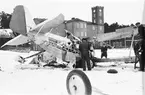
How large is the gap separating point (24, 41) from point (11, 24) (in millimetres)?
2255

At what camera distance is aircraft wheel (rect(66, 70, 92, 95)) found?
117 inches

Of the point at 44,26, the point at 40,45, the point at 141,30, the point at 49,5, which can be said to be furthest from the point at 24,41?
the point at 141,30

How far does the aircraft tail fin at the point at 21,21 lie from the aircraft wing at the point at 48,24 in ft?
1.09

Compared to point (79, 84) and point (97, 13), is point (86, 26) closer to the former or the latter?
point (97, 13)

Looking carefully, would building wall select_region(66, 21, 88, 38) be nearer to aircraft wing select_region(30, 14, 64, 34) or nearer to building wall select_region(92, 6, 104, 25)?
aircraft wing select_region(30, 14, 64, 34)

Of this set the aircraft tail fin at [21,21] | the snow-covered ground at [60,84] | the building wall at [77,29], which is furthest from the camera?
the building wall at [77,29]

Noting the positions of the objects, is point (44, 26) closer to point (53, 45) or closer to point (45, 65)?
point (53, 45)

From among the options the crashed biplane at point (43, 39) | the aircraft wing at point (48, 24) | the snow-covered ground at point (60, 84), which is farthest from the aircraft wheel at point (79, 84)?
the crashed biplane at point (43, 39)

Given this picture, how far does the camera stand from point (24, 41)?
35.9ft

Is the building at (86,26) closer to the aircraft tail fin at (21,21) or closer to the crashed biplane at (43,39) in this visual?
the crashed biplane at (43,39)

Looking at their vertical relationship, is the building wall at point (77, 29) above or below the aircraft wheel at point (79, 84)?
above

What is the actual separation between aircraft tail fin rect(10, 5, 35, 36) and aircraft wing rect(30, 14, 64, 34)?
33 cm

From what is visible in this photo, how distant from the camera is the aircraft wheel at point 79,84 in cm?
296

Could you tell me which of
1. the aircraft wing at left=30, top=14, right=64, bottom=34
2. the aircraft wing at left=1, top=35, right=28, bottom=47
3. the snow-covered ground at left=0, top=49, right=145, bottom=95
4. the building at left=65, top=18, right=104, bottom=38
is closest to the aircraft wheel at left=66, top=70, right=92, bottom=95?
the snow-covered ground at left=0, top=49, right=145, bottom=95
